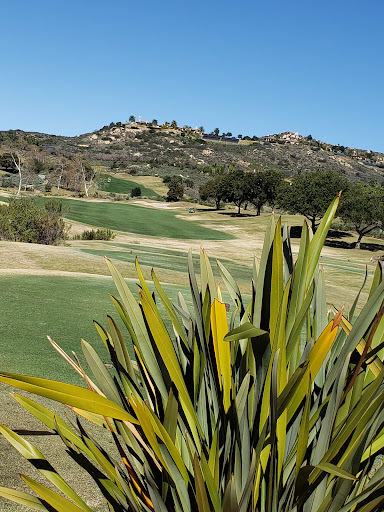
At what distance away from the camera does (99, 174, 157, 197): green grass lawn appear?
79.2m

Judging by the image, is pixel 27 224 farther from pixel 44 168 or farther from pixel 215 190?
pixel 44 168

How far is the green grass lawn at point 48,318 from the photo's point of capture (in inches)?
262

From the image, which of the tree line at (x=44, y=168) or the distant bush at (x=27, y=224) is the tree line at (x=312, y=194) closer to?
the distant bush at (x=27, y=224)

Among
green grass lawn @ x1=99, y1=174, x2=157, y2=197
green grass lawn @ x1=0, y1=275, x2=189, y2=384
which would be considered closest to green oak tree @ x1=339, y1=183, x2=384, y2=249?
green grass lawn @ x1=0, y1=275, x2=189, y2=384

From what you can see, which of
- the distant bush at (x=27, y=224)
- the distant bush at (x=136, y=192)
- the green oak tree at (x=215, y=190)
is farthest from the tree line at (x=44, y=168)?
the distant bush at (x=27, y=224)

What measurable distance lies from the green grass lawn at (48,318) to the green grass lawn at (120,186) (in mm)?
66484

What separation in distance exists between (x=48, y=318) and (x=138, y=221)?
1689 inches

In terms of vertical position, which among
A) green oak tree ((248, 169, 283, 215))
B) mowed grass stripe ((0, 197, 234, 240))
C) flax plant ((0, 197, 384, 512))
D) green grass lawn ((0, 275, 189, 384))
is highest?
green oak tree ((248, 169, 283, 215))

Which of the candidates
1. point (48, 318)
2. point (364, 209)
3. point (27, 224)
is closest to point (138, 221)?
point (364, 209)

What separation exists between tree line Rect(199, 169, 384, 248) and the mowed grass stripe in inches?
268

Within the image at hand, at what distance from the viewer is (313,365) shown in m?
1.61

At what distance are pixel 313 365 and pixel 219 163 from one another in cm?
A: 11798

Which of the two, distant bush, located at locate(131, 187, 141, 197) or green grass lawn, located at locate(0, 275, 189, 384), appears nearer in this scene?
green grass lawn, located at locate(0, 275, 189, 384)

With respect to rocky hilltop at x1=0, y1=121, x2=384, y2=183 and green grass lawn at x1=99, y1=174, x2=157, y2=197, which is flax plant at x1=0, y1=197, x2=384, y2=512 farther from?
rocky hilltop at x1=0, y1=121, x2=384, y2=183
